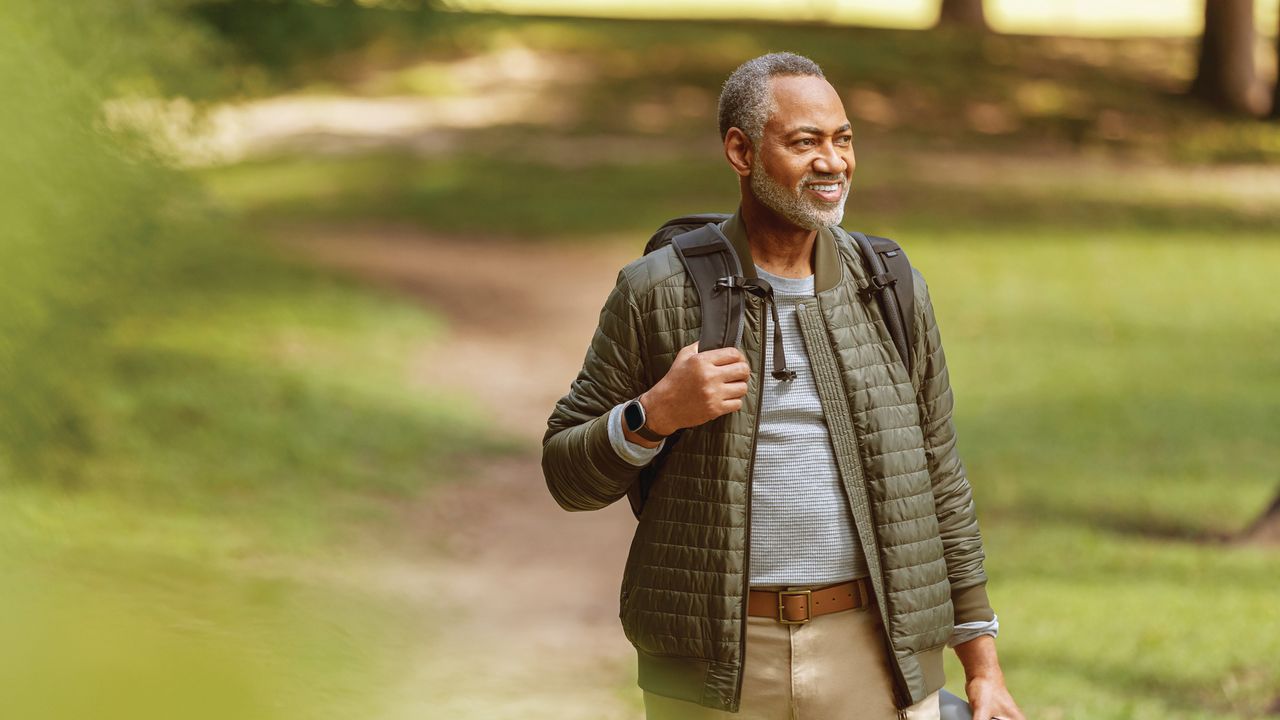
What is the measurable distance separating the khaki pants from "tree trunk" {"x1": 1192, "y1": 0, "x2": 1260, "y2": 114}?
80.4 ft

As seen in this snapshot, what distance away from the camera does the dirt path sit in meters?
7.96

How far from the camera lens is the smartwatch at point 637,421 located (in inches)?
103

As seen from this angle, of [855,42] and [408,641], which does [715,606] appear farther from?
[855,42]

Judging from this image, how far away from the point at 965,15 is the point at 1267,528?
22.3 metres

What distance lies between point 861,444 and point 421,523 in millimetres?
8395

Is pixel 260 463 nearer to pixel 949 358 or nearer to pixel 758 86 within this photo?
pixel 949 358

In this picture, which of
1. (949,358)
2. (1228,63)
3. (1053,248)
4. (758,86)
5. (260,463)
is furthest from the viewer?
(1228,63)

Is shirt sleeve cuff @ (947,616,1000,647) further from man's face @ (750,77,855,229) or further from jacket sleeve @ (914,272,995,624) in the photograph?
man's face @ (750,77,855,229)

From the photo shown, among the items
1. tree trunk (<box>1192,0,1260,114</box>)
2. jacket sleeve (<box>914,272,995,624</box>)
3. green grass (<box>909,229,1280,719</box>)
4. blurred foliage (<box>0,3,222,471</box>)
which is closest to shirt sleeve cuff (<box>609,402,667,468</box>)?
jacket sleeve (<box>914,272,995,624</box>)

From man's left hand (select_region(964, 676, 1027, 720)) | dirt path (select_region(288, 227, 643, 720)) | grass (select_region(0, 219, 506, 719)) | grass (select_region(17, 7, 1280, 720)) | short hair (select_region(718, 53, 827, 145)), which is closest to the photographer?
grass (select_region(0, 219, 506, 719))

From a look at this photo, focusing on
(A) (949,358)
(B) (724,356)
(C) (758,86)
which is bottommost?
(B) (724,356)

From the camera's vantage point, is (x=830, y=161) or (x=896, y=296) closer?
(x=830, y=161)

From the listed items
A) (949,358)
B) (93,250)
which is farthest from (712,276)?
(949,358)

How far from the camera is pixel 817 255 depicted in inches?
113
